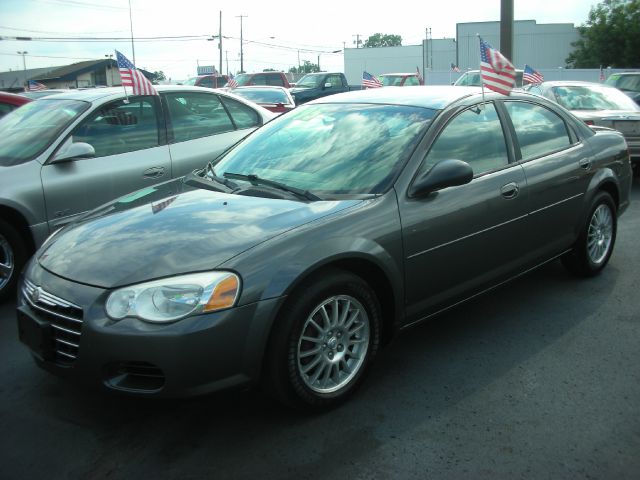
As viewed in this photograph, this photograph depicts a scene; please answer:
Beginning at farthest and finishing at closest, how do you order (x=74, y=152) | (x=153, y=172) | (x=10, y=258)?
(x=153, y=172) → (x=74, y=152) → (x=10, y=258)

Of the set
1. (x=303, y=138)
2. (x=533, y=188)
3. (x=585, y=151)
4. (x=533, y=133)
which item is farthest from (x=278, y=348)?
(x=585, y=151)

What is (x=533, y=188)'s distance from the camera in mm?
4352

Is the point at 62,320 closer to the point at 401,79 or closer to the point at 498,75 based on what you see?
A: the point at 498,75

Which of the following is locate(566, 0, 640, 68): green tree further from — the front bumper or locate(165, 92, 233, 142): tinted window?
the front bumper

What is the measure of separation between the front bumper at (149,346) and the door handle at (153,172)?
2803 millimetres

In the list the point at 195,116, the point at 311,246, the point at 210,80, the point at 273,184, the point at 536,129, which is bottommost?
the point at 311,246

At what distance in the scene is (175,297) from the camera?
281 cm

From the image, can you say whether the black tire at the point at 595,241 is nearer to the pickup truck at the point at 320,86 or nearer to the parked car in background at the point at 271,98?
the parked car in background at the point at 271,98

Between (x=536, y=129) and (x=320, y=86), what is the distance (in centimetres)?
2100

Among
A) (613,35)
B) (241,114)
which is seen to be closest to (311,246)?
(241,114)

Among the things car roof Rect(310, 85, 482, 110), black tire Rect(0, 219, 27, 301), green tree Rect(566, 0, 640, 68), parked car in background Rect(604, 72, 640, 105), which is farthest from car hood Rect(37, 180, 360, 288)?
green tree Rect(566, 0, 640, 68)

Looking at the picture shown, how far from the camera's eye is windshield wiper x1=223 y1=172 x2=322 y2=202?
353cm

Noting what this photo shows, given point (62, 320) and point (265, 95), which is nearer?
point (62, 320)

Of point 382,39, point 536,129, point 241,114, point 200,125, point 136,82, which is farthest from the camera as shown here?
point 382,39
